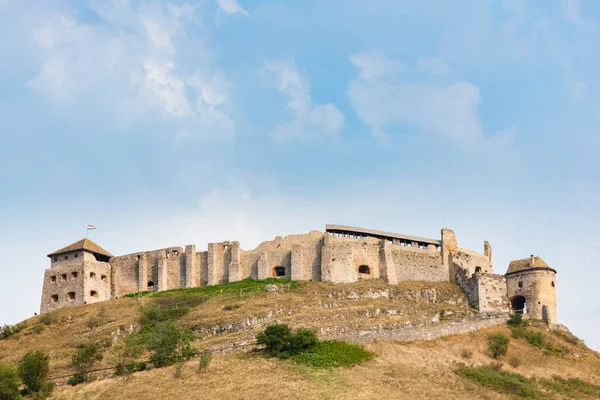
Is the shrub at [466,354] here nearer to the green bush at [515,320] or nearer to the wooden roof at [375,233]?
the green bush at [515,320]

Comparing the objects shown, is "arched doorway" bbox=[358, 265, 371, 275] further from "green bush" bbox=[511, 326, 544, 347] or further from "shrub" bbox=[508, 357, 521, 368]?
"shrub" bbox=[508, 357, 521, 368]

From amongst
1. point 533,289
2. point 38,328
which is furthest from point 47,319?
point 533,289

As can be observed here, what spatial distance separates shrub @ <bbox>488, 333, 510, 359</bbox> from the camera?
53031 millimetres

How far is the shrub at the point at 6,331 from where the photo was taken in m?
63.2

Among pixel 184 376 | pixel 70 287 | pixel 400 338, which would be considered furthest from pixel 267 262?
pixel 184 376

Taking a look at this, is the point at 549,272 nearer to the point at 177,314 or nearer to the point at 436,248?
the point at 436,248

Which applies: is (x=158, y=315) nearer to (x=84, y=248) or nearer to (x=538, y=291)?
(x=84, y=248)

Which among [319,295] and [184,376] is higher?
[319,295]

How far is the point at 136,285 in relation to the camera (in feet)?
252

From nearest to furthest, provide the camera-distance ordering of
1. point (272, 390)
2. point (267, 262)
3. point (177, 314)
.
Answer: point (272, 390) < point (177, 314) < point (267, 262)

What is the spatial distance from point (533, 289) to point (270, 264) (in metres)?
23.5

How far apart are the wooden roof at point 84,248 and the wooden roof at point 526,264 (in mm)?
37971

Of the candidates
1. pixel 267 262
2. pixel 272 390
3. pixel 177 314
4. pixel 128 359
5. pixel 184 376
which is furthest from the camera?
pixel 267 262

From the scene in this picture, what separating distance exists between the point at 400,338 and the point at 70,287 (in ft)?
115
